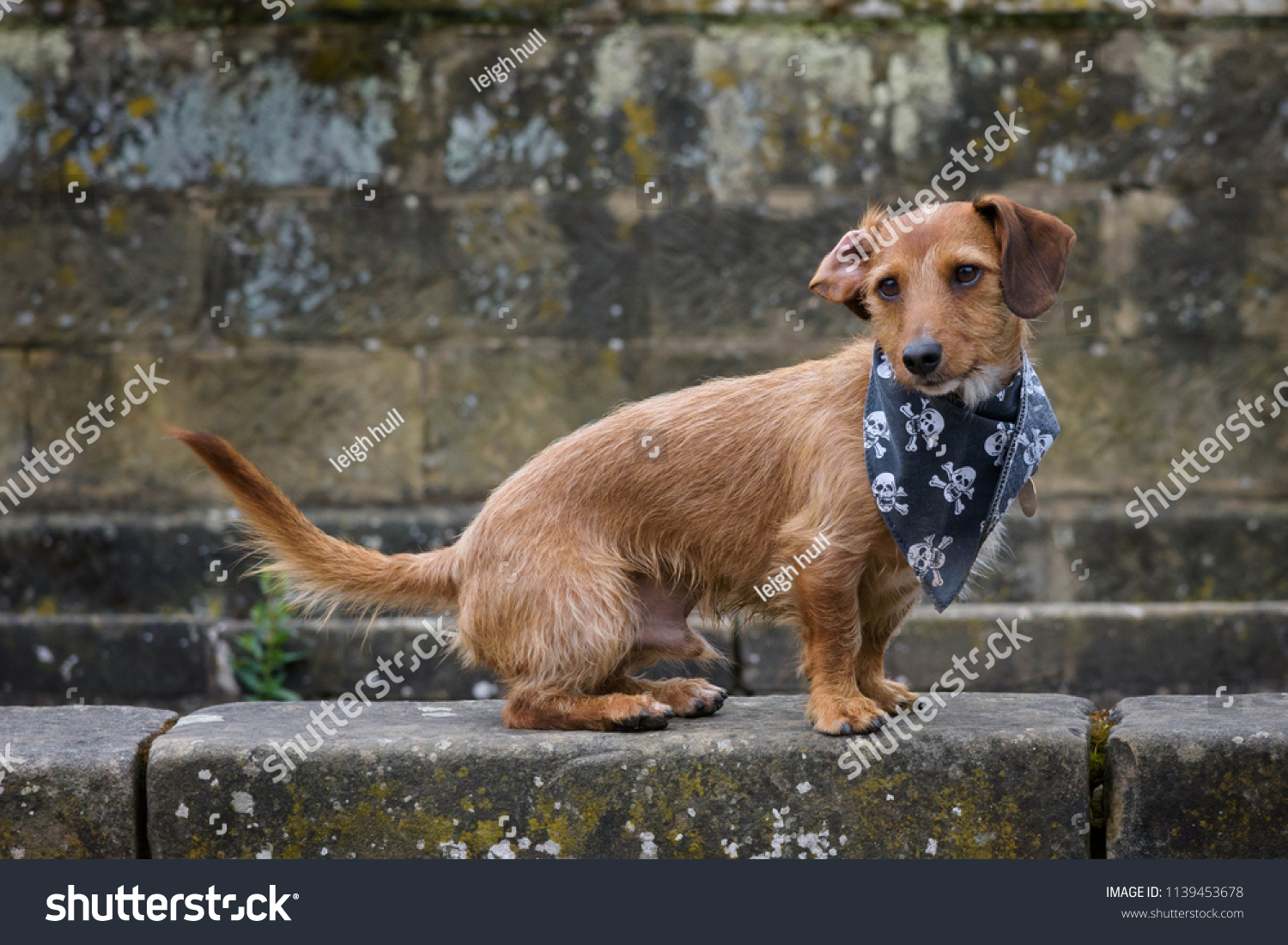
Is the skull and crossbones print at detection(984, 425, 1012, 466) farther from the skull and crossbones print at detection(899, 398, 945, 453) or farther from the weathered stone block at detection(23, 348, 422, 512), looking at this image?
the weathered stone block at detection(23, 348, 422, 512)

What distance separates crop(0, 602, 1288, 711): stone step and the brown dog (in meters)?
2.12

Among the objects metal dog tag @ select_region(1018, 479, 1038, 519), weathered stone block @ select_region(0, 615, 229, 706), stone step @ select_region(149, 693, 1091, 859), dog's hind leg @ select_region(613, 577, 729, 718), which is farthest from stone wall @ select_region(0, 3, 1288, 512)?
stone step @ select_region(149, 693, 1091, 859)

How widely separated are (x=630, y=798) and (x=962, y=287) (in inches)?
62.6

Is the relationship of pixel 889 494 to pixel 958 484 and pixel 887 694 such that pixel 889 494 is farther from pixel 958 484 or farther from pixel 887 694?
pixel 887 694

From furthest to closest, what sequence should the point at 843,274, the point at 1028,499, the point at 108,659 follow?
the point at 108,659
the point at 1028,499
the point at 843,274

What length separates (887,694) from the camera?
12.2ft

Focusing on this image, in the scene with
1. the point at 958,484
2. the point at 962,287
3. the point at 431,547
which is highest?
the point at 962,287

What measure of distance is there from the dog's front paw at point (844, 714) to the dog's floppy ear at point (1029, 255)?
1.13 metres

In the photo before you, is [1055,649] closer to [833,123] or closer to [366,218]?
[833,123]

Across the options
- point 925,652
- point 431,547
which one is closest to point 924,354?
point 925,652

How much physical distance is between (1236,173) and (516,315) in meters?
3.49

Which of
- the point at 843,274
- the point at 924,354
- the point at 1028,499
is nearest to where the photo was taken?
the point at 924,354

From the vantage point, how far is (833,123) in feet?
19.2

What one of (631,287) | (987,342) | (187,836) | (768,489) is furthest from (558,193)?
(187,836)
